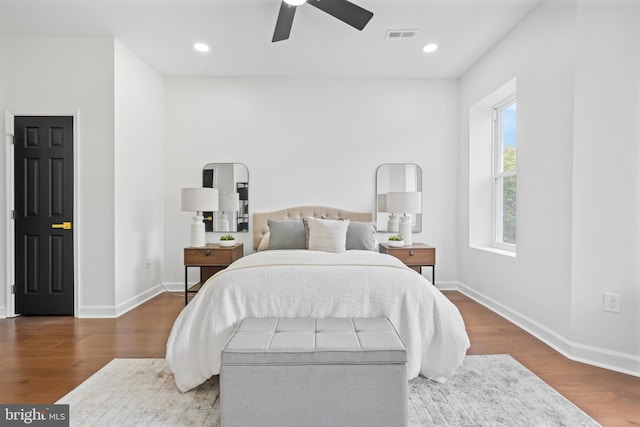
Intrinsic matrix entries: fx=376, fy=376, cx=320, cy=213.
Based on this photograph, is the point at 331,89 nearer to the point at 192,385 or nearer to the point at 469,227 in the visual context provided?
the point at 469,227

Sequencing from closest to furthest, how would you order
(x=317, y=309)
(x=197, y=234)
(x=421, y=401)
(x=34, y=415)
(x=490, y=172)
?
(x=34, y=415), (x=421, y=401), (x=317, y=309), (x=197, y=234), (x=490, y=172)

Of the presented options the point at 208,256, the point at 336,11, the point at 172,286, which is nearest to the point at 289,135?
the point at 208,256

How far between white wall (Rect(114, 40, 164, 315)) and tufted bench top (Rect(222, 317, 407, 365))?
2.56 meters

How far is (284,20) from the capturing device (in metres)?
2.98

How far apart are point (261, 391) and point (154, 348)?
5.31ft

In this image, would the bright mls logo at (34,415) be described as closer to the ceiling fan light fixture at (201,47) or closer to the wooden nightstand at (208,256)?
the wooden nightstand at (208,256)

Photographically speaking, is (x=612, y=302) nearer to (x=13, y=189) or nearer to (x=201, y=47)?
(x=201, y=47)

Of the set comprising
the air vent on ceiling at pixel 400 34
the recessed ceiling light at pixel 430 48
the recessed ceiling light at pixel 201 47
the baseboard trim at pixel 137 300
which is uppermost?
the recessed ceiling light at pixel 201 47

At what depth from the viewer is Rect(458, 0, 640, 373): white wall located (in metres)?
2.56

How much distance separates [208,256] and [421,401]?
113 inches

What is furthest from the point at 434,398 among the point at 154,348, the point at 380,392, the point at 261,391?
the point at 154,348

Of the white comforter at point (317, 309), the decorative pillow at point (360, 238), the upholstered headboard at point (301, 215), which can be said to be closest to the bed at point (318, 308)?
the white comforter at point (317, 309)

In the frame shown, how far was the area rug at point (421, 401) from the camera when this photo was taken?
6.30 feet

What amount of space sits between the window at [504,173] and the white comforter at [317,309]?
2296mm
